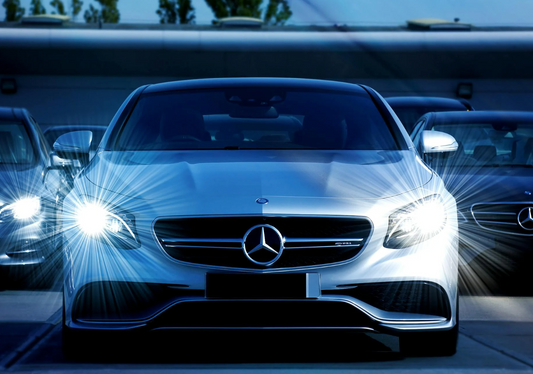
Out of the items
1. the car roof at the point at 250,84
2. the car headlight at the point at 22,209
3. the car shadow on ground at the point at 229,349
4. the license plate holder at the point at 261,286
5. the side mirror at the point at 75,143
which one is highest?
the car roof at the point at 250,84

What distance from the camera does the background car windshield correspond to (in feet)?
Answer: 29.2

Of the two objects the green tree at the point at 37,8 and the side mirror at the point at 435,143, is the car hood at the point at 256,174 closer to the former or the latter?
the side mirror at the point at 435,143

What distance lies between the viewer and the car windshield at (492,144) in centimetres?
884

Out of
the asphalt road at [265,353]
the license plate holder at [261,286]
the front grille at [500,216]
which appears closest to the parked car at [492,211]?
the front grille at [500,216]

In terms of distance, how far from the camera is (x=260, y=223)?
466cm

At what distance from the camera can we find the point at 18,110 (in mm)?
9703

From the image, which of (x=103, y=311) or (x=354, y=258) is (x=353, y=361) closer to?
(x=354, y=258)

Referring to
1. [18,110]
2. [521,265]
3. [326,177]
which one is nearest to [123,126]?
[326,177]

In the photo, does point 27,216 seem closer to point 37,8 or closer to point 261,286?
point 261,286

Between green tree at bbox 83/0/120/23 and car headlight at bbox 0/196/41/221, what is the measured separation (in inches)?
2673

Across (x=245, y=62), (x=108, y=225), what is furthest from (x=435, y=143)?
(x=245, y=62)

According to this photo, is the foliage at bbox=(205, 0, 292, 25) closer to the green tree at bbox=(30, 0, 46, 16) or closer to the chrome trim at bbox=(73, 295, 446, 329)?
the green tree at bbox=(30, 0, 46, 16)

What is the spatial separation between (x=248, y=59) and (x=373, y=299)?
22914mm

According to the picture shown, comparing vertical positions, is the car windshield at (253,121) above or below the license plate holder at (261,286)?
above
